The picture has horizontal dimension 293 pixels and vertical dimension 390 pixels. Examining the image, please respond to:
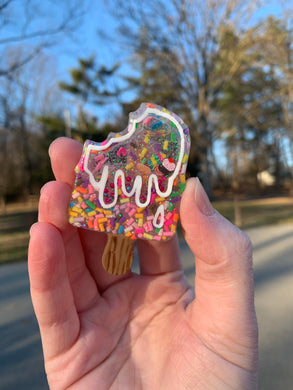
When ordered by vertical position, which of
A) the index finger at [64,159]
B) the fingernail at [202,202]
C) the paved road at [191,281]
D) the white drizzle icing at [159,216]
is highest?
the index finger at [64,159]

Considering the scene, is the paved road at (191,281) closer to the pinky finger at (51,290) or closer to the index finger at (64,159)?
the pinky finger at (51,290)

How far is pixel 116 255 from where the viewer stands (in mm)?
1392

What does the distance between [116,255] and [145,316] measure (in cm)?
33

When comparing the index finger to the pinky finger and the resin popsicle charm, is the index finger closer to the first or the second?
the resin popsicle charm

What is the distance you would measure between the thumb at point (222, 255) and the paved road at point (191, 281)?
1.22m

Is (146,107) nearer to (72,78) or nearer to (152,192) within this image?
(152,192)

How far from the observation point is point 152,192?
1.38 m

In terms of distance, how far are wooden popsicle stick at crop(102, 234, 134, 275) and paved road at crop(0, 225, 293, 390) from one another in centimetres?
127

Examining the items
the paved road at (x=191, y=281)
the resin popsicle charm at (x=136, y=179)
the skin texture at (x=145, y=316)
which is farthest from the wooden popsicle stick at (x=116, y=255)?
the paved road at (x=191, y=281)

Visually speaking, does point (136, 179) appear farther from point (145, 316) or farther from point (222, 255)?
point (145, 316)

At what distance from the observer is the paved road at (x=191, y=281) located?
6.79ft

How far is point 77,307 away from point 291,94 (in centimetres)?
1486

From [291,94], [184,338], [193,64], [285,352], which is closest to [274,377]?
[285,352]

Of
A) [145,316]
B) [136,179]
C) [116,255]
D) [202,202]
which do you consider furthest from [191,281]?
[202,202]
